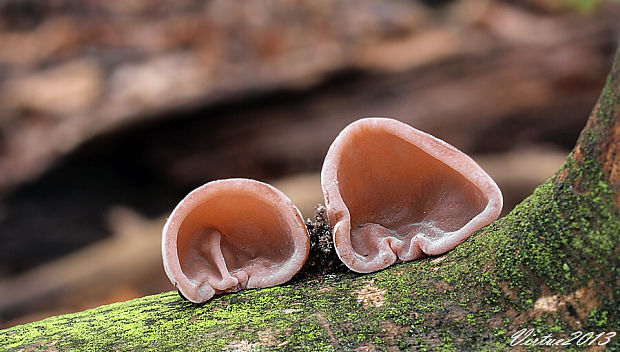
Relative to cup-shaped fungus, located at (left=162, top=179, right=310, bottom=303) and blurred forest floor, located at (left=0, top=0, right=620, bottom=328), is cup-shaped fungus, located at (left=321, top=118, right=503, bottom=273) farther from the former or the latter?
blurred forest floor, located at (left=0, top=0, right=620, bottom=328)

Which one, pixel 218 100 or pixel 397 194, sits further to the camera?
pixel 218 100

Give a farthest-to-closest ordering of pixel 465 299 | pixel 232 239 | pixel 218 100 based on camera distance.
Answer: pixel 218 100 → pixel 232 239 → pixel 465 299

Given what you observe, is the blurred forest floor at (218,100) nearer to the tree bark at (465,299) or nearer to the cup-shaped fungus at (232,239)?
the cup-shaped fungus at (232,239)

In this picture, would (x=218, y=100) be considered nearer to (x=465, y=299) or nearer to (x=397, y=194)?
(x=397, y=194)

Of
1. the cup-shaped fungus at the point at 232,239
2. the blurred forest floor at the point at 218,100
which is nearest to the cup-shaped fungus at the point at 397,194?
the cup-shaped fungus at the point at 232,239

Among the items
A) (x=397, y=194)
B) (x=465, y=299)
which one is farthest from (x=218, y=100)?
(x=465, y=299)

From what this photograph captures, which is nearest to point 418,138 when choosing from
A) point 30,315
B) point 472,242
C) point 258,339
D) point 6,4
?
point 472,242
